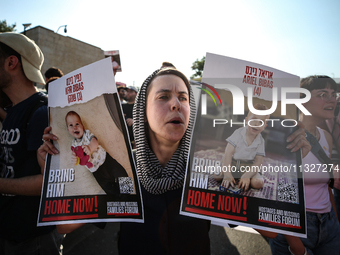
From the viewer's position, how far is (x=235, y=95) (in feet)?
3.39

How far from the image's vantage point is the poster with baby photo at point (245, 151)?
3.13 ft

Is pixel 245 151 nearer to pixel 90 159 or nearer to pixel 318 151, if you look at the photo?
pixel 318 151

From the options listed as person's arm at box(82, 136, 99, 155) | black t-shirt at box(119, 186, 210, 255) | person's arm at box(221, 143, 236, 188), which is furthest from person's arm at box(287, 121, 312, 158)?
person's arm at box(82, 136, 99, 155)

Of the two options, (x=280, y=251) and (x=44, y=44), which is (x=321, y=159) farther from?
(x=44, y=44)

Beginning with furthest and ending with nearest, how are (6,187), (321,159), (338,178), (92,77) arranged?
(338,178) → (6,187) → (321,159) → (92,77)

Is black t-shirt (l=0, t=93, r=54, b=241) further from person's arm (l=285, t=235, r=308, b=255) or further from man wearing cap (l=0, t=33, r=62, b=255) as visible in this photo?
person's arm (l=285, t=235, r=308, b=255)

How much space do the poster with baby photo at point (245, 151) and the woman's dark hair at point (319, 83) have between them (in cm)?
33

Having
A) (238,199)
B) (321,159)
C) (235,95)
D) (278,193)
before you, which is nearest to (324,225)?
(321,159)

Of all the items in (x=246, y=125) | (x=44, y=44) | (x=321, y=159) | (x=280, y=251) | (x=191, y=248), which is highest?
(x=44, y=44)

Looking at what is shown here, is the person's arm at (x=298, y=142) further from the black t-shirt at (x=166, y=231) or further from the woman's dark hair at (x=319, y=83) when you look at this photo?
the black t-shirt at (x=166, y=231)

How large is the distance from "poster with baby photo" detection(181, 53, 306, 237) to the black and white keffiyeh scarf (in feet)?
0.54

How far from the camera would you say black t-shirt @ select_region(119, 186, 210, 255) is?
1151 mm

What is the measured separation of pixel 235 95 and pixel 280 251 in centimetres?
125

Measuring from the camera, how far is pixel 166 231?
3.76ft
